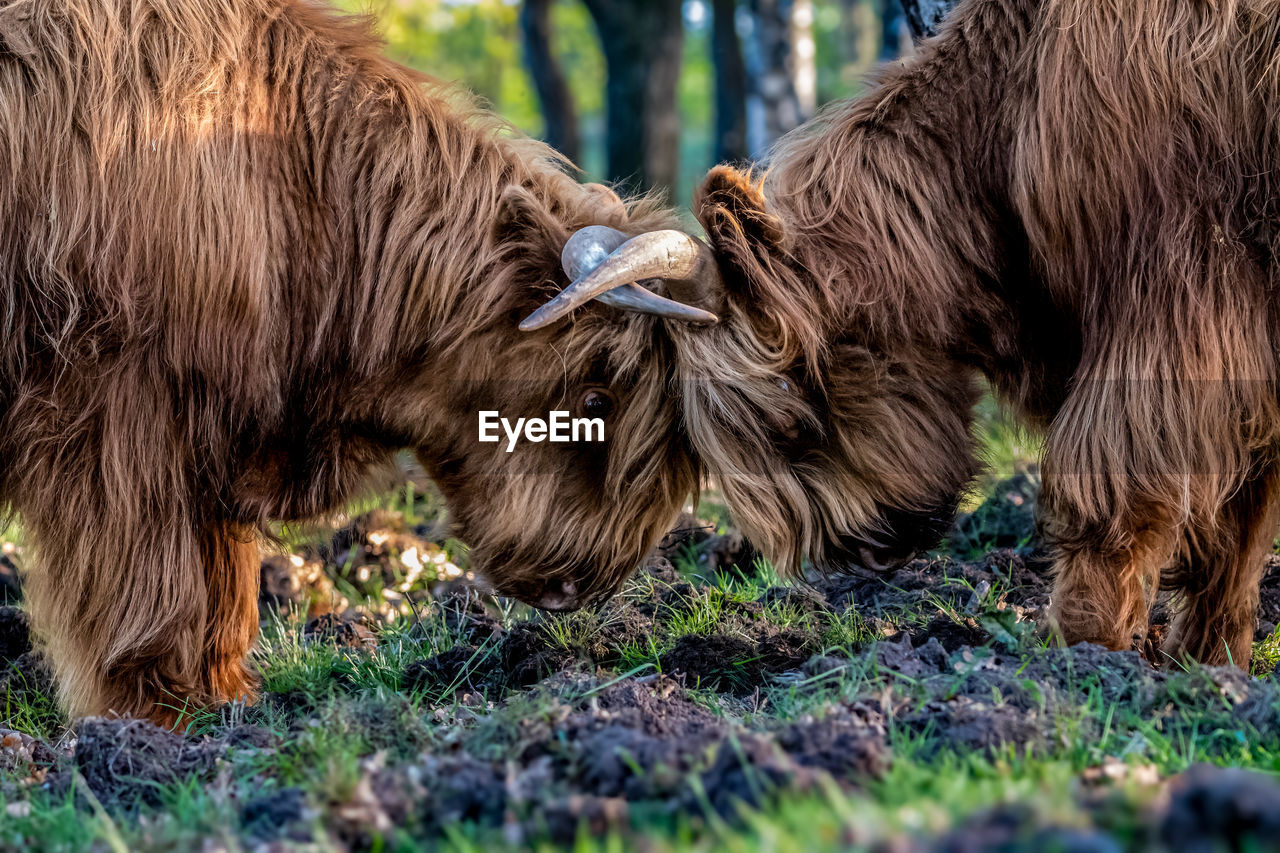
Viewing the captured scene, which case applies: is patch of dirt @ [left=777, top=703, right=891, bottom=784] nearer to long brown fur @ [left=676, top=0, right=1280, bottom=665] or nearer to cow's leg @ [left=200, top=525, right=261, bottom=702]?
long brown fur @ [left=676, top=0, right=1280, bottom=665]

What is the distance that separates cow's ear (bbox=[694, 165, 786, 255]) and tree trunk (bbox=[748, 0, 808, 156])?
8.70 metres

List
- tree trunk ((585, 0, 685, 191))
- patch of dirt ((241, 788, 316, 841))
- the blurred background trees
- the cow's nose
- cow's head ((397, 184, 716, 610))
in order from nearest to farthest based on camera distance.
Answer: patch of dirt ((241, 788, 316, 841)) → cow's head ((397, 184, 716, 610)) → the cow's nose → the blurred background trees → tree trunk ((585, 0, 685, 191))

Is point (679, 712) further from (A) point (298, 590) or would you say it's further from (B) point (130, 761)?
(A) point (298, 590)

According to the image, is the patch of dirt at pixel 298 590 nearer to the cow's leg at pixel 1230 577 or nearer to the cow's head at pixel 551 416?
the cow's head at pixel 551 416

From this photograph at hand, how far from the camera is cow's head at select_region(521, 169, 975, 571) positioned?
3.66 meters

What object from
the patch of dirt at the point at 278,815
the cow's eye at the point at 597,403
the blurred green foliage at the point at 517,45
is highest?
the blurred green foliage at the point at 517,45

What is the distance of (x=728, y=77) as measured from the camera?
52.2 ft

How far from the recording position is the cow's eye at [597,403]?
3879 millimetres

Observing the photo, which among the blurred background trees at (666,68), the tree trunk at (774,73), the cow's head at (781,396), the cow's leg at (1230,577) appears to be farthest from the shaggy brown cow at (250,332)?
the tree trunk at (774,73)

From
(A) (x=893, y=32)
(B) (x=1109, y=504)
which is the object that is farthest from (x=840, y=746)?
(A) (x=893, y=32)

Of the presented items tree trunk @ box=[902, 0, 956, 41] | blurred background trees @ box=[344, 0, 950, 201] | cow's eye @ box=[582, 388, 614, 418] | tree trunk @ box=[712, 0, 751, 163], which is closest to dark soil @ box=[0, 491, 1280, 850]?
cow's eye @ box=[582, 388, 614, 418]

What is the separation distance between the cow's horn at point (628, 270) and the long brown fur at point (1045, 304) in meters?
0.14

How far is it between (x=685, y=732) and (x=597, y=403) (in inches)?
54.4

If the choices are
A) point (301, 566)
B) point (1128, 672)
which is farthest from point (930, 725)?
point (301, 566)
